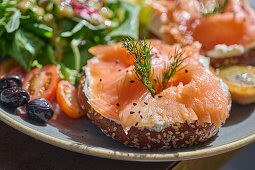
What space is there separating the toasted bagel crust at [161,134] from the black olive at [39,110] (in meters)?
0.33

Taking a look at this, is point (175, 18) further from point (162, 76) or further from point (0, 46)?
point (0, 46)

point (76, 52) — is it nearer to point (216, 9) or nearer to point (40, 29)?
point (40, 29)

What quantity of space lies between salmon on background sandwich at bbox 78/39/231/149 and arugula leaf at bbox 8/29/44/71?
24.6 inches

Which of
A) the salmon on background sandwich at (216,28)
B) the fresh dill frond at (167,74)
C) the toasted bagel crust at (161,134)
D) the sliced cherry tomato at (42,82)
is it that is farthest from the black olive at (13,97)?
the salmon on background sandwich at (216,28)

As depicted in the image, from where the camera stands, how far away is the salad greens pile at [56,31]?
2.56 meters

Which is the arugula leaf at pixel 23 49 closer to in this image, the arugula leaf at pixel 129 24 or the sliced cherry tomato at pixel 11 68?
the sliced cherry tomato at pixel 11 68

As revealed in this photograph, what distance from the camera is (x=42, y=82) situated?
7.83 ft

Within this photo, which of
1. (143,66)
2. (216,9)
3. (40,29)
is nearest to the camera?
(143,66)

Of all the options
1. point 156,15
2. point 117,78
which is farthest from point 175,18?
point 117,78

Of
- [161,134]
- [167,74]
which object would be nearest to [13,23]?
[167,74]

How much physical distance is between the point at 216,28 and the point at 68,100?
59.8 inches

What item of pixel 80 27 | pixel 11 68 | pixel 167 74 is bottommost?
pixel 11 68

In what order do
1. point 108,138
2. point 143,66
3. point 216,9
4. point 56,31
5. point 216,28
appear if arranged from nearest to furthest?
1. point 143,66
2. point 108,138
3. point 56,31
4. point 216,28
5. point 216,9

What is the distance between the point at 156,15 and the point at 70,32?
1001 mm
